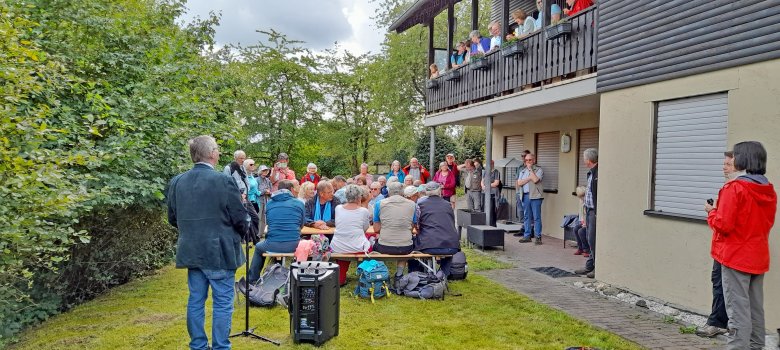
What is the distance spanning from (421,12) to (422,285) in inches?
398

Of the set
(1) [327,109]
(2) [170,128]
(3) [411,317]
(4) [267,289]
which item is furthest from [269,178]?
(1) [327,109]

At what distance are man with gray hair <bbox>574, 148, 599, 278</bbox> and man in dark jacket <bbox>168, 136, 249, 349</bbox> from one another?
217 inches

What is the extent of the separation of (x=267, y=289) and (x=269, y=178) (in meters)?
5.96

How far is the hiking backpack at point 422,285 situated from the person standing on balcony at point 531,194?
Result: 15.8ft

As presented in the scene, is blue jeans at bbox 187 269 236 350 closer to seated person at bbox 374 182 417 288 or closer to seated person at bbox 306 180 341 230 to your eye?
seated person at bbox 374 182 417 288

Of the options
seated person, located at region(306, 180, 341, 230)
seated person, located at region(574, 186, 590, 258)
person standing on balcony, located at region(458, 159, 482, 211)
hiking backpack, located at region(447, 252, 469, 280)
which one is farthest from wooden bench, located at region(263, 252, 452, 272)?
person standing on balcony, located at region(458, 159, 482, 211)

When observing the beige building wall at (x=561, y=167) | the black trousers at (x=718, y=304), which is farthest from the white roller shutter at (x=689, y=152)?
the beige building wall at (x=561, y=167)

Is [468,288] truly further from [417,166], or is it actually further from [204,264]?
[417,166]

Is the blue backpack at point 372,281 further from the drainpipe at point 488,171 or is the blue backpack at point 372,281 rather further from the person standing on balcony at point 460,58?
the person standing on balcony at point 460,58

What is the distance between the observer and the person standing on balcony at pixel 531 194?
11594 millimetres

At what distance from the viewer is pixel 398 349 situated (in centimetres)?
524

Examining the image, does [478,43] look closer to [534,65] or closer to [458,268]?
[534,65]

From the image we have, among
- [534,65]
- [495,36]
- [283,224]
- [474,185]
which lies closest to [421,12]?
[495,36]

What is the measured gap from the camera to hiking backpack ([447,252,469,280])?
26.7 ft
